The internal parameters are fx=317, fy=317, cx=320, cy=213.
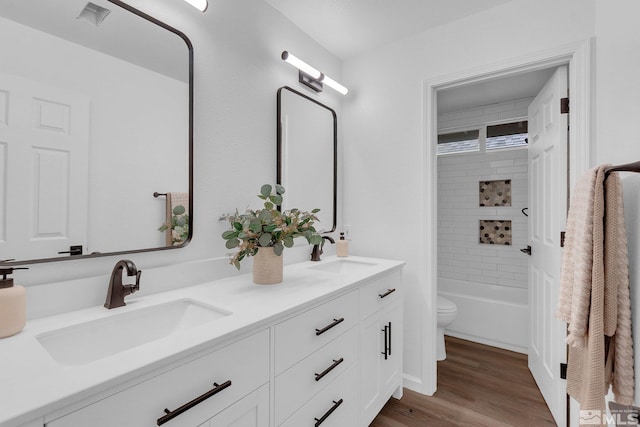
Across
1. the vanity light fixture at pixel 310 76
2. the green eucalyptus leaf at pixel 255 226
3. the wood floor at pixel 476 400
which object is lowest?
the wood floor at pixel 476 400

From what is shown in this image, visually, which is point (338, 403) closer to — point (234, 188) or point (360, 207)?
point (234, 188)

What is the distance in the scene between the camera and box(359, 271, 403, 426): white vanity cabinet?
1592 millimetres

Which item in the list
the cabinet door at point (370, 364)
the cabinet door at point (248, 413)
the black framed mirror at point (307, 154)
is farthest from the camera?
the black framed mirror at point (307, 154)

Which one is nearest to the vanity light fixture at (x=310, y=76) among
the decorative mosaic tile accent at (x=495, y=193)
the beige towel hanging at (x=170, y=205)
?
the beige towel hanging at (x=170, y=205)

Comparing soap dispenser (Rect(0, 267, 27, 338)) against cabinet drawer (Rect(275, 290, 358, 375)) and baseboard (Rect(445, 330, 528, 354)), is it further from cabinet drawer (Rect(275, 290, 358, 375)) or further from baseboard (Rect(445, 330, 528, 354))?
baseboard (Rect(445, 330, 528, 354))

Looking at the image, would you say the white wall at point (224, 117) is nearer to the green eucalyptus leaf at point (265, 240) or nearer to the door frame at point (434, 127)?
the green eucalyptus leaf at point (265, 240)

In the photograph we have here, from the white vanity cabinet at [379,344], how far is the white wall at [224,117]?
0.58 metres

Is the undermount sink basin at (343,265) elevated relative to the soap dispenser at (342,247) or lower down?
lower down

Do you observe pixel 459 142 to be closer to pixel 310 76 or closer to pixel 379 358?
pixel 310 76

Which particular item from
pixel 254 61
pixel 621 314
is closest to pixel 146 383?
pixel 621 314

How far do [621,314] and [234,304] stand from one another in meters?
1.35

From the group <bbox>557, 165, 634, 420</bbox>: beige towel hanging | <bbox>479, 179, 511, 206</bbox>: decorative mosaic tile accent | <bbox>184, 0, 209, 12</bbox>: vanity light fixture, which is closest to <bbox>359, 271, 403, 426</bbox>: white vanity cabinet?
<bbox>557, 165, 634, 420</bbox>: beige towel hanging

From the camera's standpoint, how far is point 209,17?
59.6 inches

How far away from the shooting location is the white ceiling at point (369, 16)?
185 centimetres
